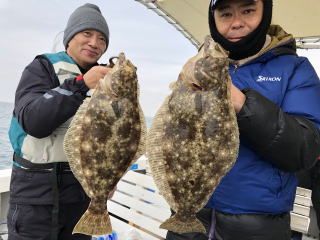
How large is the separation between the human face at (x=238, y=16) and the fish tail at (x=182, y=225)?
4.14 feet

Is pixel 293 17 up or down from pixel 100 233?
up

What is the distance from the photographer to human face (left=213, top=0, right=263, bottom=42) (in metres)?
2.04

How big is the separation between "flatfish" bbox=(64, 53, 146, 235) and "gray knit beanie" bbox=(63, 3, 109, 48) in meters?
1.22

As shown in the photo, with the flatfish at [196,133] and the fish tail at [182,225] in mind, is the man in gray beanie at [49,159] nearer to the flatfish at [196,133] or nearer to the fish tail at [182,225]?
the flatfish at [196,133]

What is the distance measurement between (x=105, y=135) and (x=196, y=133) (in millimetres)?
563

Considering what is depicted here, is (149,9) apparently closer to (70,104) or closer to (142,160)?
(142,160)

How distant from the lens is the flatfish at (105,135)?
71.9 inches

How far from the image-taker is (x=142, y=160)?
6.89 m

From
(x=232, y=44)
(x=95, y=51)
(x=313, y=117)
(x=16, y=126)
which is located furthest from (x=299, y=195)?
(x=16, y=126)

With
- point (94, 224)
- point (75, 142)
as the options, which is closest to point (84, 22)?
point (75, 142)

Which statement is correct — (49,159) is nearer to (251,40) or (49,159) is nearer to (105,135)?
(105,135)

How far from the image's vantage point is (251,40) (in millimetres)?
2068

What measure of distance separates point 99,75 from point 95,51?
3.69 feet

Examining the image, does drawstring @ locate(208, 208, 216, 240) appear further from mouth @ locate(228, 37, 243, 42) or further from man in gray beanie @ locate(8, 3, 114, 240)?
man in gray beanie @ locate(8, 3, 114, 240)
